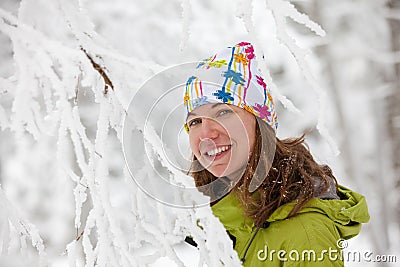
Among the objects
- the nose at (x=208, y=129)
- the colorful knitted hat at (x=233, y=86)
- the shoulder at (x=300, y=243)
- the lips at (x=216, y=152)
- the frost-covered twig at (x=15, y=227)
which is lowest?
the shoulder at (x=300, y=243)

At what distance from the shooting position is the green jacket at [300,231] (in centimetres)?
146

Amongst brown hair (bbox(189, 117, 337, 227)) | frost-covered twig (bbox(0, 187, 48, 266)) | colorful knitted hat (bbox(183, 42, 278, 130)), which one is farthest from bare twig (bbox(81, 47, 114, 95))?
brown hair (bbox(189, 117, 337, 227))

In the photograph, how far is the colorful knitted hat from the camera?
1.60m

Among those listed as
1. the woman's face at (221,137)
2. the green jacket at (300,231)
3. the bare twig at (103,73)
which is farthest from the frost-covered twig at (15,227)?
the green jacket at (300,231)

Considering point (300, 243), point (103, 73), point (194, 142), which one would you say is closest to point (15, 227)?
point (103, 73)

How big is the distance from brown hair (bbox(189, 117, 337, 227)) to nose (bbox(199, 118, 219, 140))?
0.54ft

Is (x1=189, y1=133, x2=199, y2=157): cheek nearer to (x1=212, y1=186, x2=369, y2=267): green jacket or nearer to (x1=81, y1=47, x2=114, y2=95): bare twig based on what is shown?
(x1=212, y1=186, x2=369, y2=267): green jacket

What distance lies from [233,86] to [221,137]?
19 cm

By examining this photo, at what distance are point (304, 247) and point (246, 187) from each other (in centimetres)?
28

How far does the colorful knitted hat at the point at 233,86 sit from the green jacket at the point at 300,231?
0.32 meters

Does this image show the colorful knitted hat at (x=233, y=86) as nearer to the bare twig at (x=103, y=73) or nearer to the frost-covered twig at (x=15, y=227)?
the bare twig at (x=103, y=73)

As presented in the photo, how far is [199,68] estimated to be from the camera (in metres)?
1.62

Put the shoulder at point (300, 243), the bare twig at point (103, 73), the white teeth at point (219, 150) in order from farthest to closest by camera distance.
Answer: the white teeth at point (219, 150)
the shoulder at point (300, 243)
the bare twig at point (103, 73)

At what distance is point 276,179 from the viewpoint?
1.66 meters
